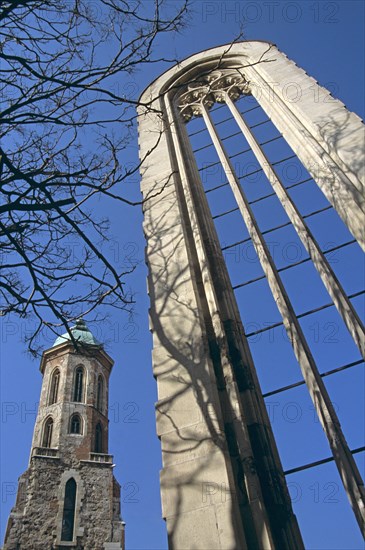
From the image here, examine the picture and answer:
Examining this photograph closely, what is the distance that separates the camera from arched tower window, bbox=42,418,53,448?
2644 cm

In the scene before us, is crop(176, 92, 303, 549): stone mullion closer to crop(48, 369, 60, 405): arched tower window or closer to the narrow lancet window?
the narrow lancet window

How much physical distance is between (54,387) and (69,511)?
832 centimetres

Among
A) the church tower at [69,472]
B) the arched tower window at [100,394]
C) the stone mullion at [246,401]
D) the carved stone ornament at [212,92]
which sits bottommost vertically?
the stone mullion at [246,401]

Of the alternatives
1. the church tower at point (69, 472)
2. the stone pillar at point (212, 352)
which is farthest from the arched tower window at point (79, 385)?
the stone pillar at point (212, 352)

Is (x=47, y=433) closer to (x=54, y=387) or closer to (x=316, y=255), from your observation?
(x=54, y=387)

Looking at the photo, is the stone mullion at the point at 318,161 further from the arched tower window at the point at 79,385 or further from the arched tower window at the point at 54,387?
the arched tower window at the point at 54,387

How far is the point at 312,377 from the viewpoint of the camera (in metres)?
3.30

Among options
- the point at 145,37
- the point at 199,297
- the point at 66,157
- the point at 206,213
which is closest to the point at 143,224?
the point at 206,213

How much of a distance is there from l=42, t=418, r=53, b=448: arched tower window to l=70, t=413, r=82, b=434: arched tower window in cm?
120

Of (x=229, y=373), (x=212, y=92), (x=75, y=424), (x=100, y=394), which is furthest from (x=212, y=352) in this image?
(x=100, y=394)

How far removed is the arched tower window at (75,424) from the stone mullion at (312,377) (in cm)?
2489

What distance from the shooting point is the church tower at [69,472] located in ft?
71.6

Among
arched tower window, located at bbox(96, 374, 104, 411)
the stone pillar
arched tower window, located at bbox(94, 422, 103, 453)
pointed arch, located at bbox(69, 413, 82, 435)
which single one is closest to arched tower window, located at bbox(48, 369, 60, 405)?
pointed arch, located at bbox(69, 413, 82, 435)

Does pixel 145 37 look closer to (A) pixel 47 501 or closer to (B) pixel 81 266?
(B) pixel 81 266
